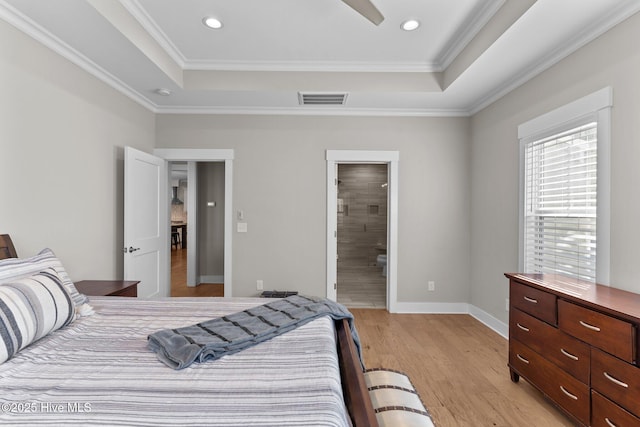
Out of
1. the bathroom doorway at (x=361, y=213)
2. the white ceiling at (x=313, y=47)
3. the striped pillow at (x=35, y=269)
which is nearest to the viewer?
the striped pillow at (x=35, y=269)

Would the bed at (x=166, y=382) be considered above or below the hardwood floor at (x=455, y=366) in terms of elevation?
A: above

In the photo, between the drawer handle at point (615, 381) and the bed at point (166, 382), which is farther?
the drawer handle at point (615, 381)

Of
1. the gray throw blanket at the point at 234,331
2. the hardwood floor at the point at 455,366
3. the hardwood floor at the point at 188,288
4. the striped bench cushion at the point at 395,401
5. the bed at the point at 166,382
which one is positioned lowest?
the hardwood floor at the point at 188,288

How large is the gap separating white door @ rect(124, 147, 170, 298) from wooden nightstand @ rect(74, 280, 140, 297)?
1.72 feet

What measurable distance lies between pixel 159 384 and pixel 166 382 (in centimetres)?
2

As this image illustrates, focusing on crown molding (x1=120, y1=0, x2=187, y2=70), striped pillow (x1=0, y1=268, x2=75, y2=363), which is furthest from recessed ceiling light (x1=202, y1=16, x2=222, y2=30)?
striped pillow (x1=0, y1=268, x2=75, y2=363)

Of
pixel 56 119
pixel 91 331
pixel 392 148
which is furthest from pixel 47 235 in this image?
pixel 392 148

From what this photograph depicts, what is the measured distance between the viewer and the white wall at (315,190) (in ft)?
13.0

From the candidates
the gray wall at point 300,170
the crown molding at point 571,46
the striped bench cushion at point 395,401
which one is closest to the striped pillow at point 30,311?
the gray wall at point 300,170

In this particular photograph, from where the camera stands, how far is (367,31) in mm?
2682

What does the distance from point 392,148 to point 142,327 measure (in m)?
3.33

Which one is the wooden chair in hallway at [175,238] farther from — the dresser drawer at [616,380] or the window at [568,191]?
the dresser drawer at [616,380]

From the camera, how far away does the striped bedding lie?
85 cm

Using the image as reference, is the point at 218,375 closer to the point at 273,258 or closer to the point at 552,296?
the point at 552,296
